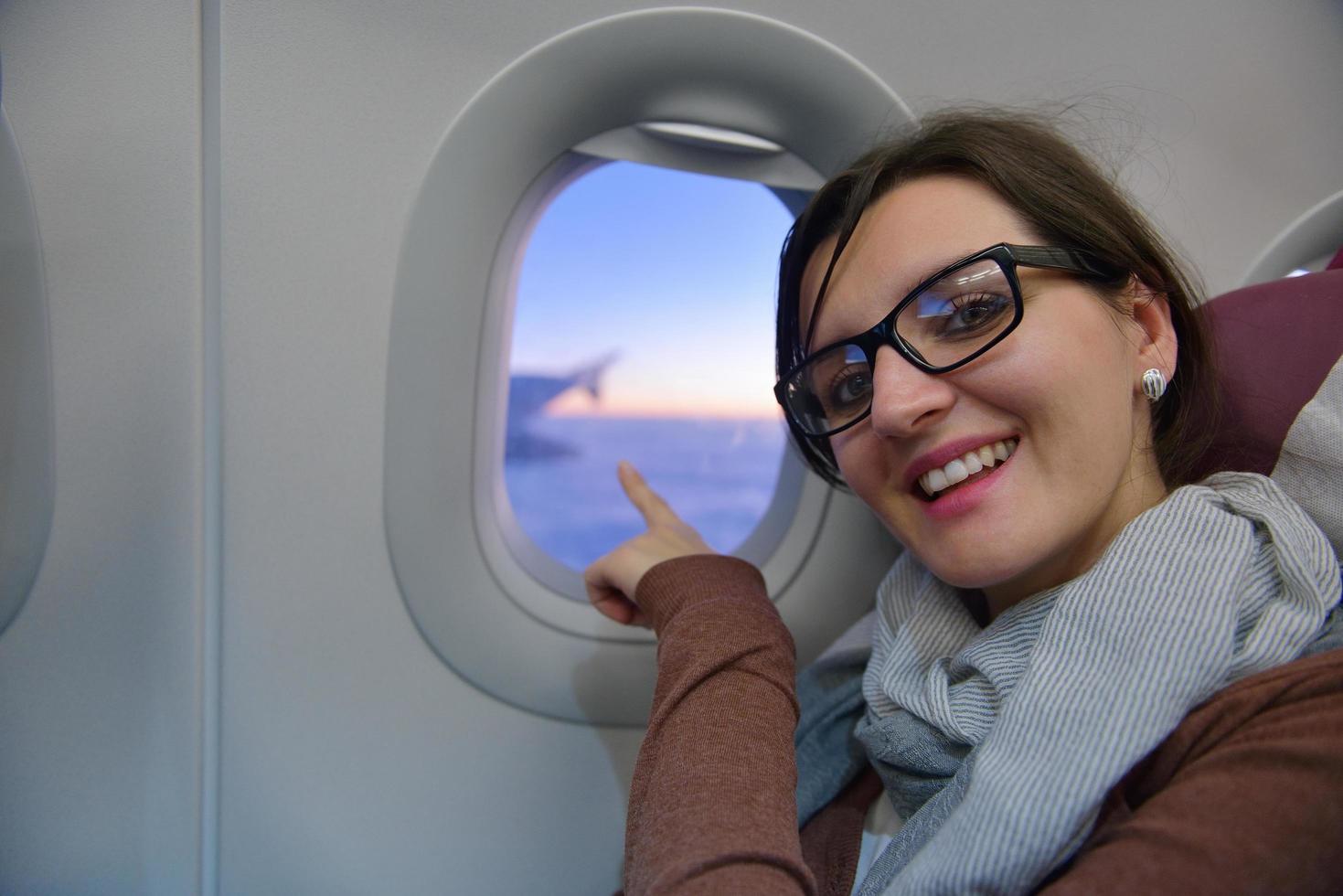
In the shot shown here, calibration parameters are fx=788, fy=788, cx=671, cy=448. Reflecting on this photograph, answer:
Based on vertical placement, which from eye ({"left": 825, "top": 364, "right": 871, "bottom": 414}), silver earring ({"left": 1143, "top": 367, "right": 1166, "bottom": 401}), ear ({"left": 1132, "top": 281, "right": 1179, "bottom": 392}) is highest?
ear ({"left": 1132, "top": 281, "right": 1179, "bottom": 392})

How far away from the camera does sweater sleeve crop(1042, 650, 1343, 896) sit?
53 cm

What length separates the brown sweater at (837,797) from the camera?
0.53 m

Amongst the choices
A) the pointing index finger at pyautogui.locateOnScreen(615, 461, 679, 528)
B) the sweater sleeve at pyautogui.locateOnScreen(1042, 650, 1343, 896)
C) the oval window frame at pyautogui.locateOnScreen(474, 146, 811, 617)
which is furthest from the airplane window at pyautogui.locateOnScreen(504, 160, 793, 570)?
the sweater sleeve at pyautogui.locateOnScreen(1042, 650, 1343, 896)

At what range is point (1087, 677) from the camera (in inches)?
25.6

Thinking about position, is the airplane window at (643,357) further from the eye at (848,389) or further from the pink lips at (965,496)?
the pink lips at (965,496)

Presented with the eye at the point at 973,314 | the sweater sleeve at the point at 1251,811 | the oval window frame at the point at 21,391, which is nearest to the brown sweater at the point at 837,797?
the sweater sleeve at the point at 1251,811

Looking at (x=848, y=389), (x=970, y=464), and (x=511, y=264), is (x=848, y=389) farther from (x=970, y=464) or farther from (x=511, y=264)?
(x=511, y=264)

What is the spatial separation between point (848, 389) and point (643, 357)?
556mm

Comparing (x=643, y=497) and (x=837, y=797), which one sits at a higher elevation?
(x=643, y=497)

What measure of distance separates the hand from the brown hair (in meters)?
0.26

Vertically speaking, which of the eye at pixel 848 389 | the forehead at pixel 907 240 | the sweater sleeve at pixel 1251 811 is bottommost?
the sweater sleeve at pixel 1251 811

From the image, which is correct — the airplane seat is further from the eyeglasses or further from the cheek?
the cheek

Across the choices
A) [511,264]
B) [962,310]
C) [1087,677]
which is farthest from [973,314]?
[511,264]

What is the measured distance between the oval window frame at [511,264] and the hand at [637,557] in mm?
156
